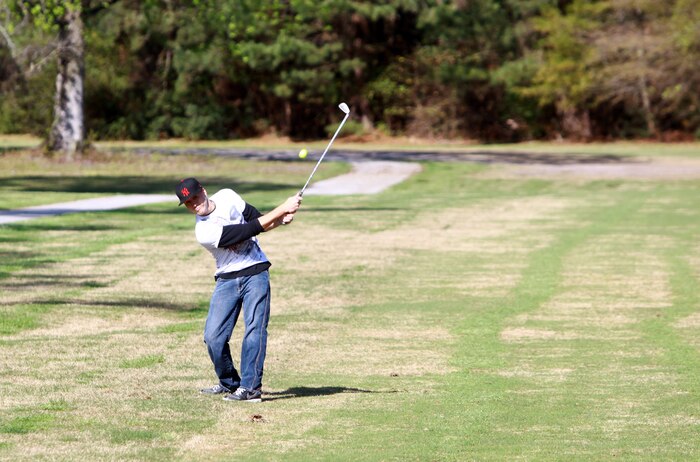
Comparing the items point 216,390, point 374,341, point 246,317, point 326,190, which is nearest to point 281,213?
point 246,317

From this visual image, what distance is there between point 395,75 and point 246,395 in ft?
181

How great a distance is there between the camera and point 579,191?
3362 cm

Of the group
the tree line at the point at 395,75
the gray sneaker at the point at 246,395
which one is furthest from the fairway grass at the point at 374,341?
the tree line at the point at 395,75

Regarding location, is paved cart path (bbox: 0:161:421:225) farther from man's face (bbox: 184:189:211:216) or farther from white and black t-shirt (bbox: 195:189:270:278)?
man's face (bbox: 184:189:211:216)

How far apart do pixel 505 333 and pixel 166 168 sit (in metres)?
27.2

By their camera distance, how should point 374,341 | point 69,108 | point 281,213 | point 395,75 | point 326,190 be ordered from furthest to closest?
point 395,75
point 69,108
point 326,190
point 374,341
point 281,213

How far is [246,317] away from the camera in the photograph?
9.41 meters

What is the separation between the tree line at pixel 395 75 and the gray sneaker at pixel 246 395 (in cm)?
4860

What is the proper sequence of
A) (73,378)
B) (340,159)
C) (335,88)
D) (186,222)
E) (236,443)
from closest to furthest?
(236,443) < (73,378) < (186,222) < (340,159) < (335,88)

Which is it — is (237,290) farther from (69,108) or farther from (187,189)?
(69,108)

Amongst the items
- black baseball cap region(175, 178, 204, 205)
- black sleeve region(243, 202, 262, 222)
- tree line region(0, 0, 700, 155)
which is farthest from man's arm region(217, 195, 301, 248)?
tree line region(0, 0, 700, 155)

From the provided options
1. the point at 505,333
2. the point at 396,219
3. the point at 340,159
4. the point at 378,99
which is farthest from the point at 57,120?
the point at 505,333

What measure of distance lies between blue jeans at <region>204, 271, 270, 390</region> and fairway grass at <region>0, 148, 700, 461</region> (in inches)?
11.8

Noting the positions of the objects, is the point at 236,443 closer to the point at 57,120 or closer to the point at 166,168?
the point at 166,168
